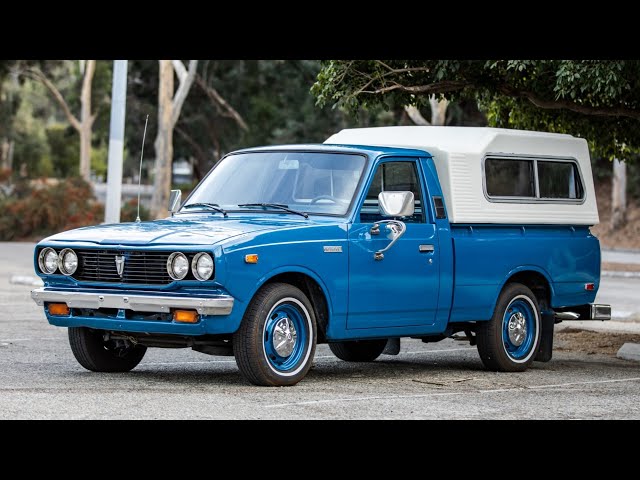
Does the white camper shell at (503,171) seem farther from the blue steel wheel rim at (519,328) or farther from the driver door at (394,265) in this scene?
the blue steel wheel rim at (519,328)

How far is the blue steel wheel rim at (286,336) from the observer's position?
33.7 ft

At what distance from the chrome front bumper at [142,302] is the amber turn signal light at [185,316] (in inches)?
2.4

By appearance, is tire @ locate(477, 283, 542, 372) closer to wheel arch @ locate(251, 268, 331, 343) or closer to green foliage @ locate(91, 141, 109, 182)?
wheel arch @ locate(251, 268, 331, 343)

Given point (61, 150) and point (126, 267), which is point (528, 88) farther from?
point (61, 150)

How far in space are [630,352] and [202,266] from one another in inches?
254

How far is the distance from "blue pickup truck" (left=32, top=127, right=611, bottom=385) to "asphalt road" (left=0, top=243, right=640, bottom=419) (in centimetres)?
37

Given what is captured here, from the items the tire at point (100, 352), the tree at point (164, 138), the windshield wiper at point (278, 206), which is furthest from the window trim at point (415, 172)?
the tree at point (164, 138)

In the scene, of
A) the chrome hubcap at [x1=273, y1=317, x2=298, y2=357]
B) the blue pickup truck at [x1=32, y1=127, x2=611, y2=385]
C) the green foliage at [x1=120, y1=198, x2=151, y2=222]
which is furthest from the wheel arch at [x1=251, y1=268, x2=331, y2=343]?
the green foliage at [x1=120, y1=198, x2=151, y2=222]

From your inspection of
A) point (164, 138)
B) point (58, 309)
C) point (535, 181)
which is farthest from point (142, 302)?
point (164, 138)

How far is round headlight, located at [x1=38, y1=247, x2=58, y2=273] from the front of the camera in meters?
10.7

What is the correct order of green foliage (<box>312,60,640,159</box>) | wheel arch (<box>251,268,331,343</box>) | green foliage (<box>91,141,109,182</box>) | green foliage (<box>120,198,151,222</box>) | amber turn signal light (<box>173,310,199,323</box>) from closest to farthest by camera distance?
amber turn signal light (<box>173,310,199,323</box>) < wheel arch (<box>251,268,331,343</box>) < green foliage (<box>312,60,640,159</box>) < green foliage (<box>120,198,151,222</box>) < green foliage (<box>91,141,109,182</box>)

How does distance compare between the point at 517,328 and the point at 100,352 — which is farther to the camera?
the point at 517,328

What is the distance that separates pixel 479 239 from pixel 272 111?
153 ft

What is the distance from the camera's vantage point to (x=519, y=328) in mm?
12797
